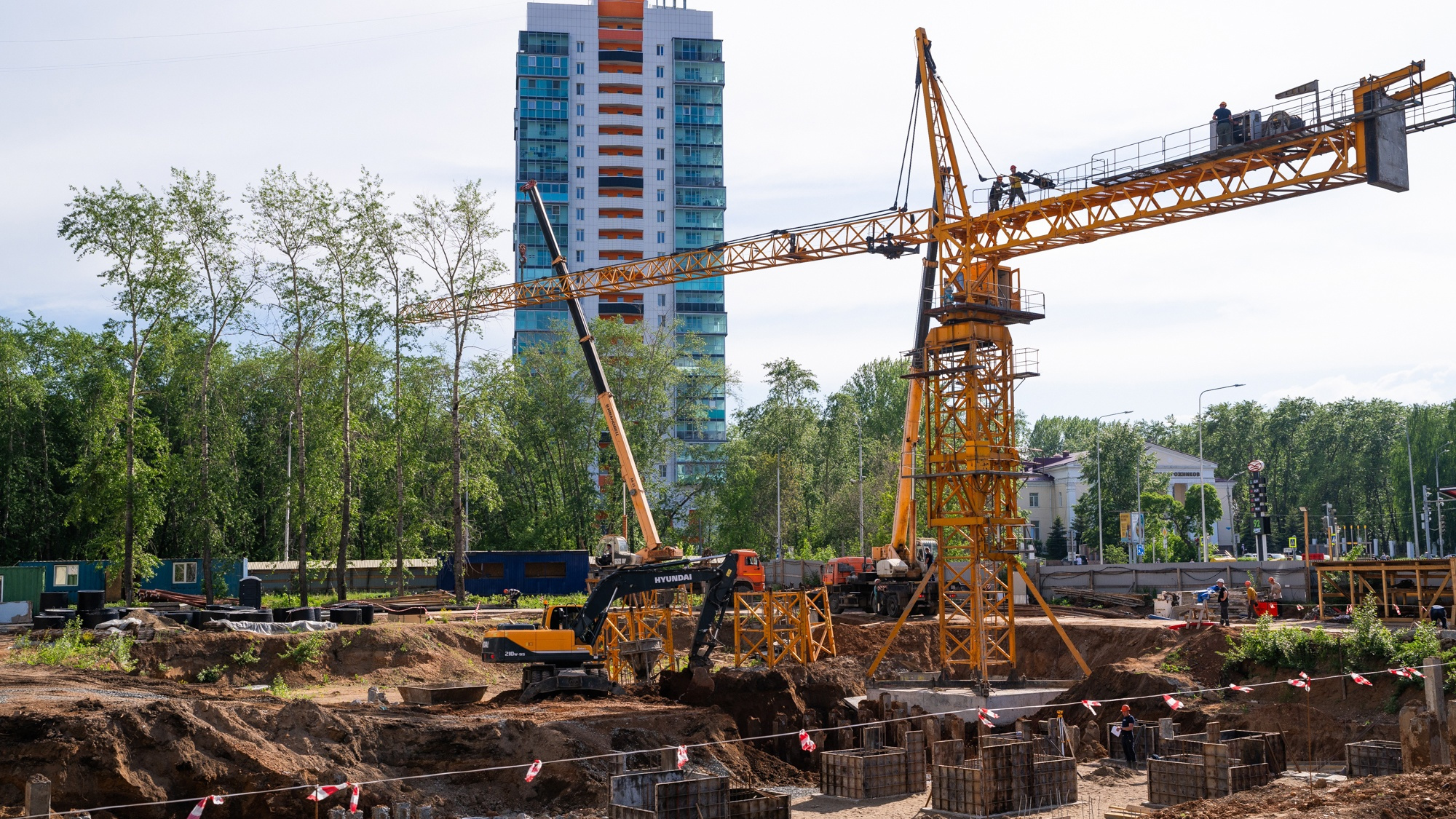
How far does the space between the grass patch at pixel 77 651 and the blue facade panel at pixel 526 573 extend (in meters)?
22.4

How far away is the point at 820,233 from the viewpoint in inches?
1735

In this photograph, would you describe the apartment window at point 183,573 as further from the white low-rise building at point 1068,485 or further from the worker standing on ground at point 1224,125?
the white low-rise building at point 1068,485

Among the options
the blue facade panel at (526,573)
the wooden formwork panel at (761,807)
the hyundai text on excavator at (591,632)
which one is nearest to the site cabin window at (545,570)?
the blue facade panel at (526,573)

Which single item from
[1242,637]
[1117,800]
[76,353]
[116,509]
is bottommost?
[1117,800]

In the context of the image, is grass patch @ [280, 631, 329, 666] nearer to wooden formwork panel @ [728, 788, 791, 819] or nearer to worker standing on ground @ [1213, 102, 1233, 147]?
wooden formwork panel @ [728, 788, 791, 819]

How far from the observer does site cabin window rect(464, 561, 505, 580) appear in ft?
175

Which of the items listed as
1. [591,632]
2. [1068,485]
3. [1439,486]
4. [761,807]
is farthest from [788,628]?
[1439,486]

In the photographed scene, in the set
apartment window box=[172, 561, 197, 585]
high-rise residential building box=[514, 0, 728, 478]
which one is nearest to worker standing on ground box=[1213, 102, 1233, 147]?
apartment window box=[172, 561, 197, 585]

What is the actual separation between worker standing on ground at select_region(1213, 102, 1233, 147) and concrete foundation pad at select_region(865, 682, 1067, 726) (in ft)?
45.2

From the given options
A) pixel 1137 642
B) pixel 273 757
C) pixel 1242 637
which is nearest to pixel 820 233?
pixel 1137 642

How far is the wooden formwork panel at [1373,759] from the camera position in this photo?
19750 mm

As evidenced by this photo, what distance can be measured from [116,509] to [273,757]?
2734cm

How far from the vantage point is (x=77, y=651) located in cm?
2927

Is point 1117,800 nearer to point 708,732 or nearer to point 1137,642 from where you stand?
point 708,732
